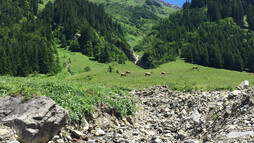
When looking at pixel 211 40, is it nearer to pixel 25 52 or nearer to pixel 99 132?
pixel 25 52

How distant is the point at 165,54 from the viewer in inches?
4532

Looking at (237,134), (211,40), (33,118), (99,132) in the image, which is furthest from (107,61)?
(237,134)

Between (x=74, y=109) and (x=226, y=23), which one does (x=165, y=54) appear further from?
(x=74, y=109)

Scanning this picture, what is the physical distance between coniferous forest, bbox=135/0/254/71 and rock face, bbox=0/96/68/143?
9583cm

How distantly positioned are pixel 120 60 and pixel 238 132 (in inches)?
4242

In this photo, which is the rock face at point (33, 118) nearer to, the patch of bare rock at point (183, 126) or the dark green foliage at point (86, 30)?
the patch of bare rock at point (183, 126)

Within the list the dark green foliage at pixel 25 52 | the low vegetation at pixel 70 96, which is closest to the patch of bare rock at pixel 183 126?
the low vegetation at pixel 70 96

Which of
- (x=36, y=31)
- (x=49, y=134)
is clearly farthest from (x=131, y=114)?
(x=36, y=31)

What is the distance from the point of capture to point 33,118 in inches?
438

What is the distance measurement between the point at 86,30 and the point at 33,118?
121 m

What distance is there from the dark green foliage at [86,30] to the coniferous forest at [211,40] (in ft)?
72.5

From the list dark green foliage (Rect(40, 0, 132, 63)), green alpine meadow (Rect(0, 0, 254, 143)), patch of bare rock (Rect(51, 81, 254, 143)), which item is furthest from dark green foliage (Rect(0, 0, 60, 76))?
patch of bare rock (Rect(51, 81, 254, 143))

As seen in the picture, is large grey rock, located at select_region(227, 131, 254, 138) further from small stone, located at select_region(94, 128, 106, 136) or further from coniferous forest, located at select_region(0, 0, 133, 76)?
coniferous forest, located at select_region(0, 0, 133, 76)

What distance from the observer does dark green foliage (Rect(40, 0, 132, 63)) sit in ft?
379
